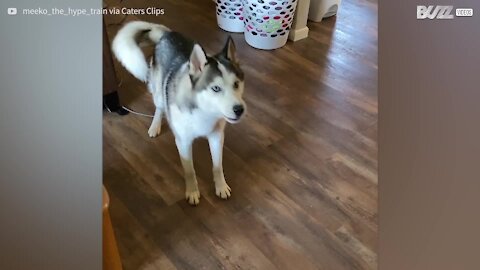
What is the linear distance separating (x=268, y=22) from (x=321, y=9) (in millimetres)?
547

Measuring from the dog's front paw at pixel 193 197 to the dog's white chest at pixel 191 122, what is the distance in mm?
230

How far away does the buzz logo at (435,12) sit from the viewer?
587mm

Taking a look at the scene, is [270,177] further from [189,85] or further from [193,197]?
[189,85]

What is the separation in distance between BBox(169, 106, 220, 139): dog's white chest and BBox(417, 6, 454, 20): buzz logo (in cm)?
84

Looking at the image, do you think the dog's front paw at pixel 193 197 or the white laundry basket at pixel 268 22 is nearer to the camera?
the dog's front paw at pixel 193 197

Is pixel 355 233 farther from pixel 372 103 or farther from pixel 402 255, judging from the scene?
pixel 372 103

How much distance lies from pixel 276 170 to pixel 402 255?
2.96 feet

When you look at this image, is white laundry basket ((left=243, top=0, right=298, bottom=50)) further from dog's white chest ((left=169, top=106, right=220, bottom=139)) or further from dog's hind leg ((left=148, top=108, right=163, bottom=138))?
dog's white chest ((left=169, top=106, right=220, bottom=139))

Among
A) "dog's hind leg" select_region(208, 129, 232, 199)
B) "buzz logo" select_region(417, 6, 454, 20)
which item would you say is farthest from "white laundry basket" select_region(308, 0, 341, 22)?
"buzz logo" select_region(417, 6, 454, 20)


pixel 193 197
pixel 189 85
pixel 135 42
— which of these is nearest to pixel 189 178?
pixel 193 197

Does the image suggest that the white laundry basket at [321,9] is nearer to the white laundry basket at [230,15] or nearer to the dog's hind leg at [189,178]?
the white laundry basket at [230,15]

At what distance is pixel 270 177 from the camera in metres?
1.70

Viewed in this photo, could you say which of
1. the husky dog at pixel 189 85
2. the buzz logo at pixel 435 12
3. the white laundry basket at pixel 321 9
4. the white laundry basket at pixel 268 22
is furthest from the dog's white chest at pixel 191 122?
the white laundry basket at pixel 321 9

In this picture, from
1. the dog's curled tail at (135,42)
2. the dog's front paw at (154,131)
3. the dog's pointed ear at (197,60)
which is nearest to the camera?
the dog's pointed ear at (197,60)
